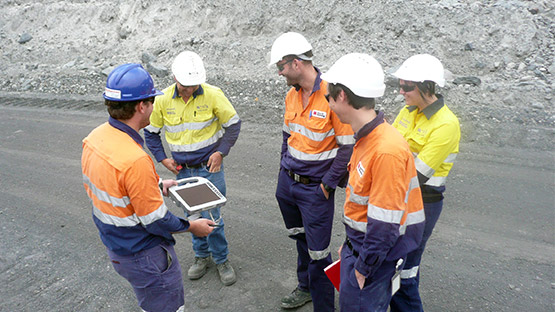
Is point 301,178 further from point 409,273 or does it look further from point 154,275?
point 154,275

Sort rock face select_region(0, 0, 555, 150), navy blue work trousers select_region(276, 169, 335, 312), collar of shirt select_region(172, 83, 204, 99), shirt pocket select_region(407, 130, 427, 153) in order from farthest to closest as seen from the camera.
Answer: rock face select_region(0, 0, 555, 150)
collar of shirt select_region(172, 83, 204, 99)
navy blue work trousers select_region(276, 169, 335, 312)
shirt pocket select_region(407, 130, 427, 153)

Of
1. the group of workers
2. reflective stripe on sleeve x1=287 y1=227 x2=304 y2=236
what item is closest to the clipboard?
the group of workers

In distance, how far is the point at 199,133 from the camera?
4.12m

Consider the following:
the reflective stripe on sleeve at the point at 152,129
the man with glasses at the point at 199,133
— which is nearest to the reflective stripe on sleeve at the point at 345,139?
the man with glasses at the point at 199,133

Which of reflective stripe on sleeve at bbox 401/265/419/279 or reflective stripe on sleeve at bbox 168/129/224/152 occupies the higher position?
reflective stripe on sleeve at bbox 168/129/224/152

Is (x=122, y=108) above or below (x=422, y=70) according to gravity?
below

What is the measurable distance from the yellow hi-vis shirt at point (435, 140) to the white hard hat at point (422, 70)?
183 millimetres

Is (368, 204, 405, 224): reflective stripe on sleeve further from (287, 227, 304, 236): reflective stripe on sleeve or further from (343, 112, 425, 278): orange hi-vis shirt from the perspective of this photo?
(287, 227, 304, 236): reflective stripe on sleeve

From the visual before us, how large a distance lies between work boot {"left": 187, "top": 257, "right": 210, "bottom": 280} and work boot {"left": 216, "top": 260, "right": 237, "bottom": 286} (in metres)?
0.18

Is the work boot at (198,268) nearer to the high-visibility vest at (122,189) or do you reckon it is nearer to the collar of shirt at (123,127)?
the high-visibility vest at (122,189)

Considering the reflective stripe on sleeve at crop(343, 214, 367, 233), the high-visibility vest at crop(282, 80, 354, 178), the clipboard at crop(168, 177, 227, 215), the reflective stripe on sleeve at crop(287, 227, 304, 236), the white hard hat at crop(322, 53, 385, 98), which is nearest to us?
the white hard hat at crop(322, 53, 385, 98)

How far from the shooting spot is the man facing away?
7.36 feet

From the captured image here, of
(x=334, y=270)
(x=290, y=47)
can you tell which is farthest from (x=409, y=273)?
(x=290, y=47)

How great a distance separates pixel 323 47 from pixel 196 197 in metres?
9.50
